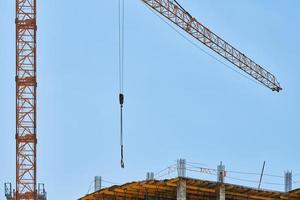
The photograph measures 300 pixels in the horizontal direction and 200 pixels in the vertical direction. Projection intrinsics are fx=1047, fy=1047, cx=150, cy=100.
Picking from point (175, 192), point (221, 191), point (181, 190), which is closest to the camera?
point (181, 190)

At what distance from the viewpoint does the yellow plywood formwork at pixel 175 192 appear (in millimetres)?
64812

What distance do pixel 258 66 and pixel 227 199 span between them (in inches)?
2069

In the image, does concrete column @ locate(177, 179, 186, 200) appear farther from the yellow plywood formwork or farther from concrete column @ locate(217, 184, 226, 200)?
concrete column @ locate(217, 184, 226, 200)

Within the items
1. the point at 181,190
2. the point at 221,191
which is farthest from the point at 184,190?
the point at 221,191

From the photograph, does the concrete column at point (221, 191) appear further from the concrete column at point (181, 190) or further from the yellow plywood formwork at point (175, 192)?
the concrete column at point (181, 190)

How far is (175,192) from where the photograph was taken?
Result: 66.9 metres

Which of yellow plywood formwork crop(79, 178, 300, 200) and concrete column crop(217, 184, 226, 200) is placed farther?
concrete column crop(217, 184, 226, 200)

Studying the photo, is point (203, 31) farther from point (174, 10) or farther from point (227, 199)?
point (227, 199)

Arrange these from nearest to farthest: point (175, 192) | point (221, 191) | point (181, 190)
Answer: point (181, 190) < point (221, 191) < point (175, 192)

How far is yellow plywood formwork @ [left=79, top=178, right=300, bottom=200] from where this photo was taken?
64812mm

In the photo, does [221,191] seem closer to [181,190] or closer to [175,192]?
[181,190]

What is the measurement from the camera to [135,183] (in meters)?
64.9

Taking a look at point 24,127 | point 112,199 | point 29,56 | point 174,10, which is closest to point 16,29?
point 29,56

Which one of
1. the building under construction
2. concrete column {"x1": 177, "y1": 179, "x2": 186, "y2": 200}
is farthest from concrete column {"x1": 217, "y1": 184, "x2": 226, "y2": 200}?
concrete column {"x1": 177, "y1": 179, "x2": 186, "y2": 200}
